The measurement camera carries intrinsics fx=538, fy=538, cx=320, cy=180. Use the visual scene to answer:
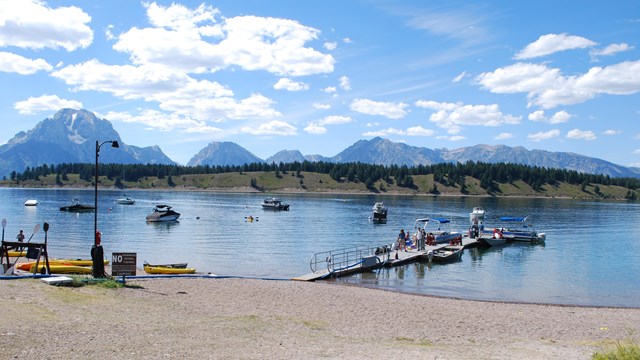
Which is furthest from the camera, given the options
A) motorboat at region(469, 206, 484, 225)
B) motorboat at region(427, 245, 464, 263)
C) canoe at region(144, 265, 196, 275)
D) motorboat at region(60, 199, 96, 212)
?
motorboat at region(60, 199, 96, 212)

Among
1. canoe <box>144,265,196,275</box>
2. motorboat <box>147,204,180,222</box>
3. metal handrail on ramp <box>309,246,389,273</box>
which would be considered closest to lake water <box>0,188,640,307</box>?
metal handrail on ramp <box>309,246,389,273</box>

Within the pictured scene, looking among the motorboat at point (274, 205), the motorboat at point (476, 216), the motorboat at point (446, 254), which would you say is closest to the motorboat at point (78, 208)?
the motorboat at point (274, 205)

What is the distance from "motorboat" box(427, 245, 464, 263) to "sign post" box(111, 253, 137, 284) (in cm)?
3270

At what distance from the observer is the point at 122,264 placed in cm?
2964

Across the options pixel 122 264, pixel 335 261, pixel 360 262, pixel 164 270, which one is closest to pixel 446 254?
pixel 335 261

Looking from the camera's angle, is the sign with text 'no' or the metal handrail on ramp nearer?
the sign with text 'no'

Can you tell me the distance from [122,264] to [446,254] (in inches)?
1407

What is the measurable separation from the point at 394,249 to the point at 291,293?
27122 millimetres

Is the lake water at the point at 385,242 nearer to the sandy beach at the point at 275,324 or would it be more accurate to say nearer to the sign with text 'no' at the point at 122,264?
the sandy beach at the point at 275,324

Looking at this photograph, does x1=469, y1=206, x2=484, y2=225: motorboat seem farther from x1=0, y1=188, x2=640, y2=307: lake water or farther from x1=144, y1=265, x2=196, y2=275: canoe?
x1=144, y1=265, x2=196, y2=275: canoe

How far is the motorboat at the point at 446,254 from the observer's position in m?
54.9

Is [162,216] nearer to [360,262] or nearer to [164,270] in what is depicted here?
[360,262]

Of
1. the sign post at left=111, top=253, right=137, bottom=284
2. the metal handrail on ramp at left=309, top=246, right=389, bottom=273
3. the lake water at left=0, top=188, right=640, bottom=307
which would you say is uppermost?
the sign post at left=111, top=253, right=137, bottom=284

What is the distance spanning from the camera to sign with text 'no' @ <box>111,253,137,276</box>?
29.4 m
